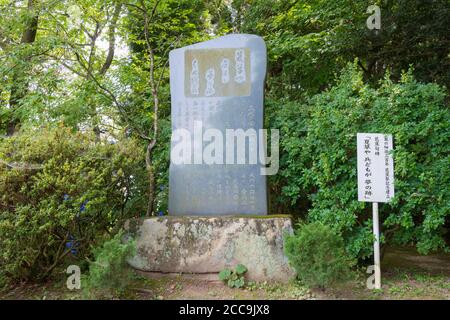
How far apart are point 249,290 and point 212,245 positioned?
65 centimetres

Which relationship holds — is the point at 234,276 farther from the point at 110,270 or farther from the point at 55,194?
the point at 55,194

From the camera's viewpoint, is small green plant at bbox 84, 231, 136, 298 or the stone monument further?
the stone monument

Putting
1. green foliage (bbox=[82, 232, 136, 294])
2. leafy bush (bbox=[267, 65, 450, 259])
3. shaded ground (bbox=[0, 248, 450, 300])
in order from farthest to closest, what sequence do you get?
1. leafy bush (bbox=[267, 65, 450, 259])
2. shaded ground (bbox=[0, 248, 450, 300])
3. green foliage (bbox=[82, 232, 136, 294])

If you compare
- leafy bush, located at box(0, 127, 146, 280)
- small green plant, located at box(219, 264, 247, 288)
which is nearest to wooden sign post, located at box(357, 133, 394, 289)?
small green plant, located at box(219, 264, 247, 288)

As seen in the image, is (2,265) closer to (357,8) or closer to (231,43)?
(231,43)

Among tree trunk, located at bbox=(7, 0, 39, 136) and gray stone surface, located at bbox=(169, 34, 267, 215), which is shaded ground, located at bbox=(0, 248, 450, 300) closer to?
gray stone surface, located at bbox=(169, 34, 267, 215)

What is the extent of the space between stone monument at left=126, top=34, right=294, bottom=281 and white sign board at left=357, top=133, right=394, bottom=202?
93 cm

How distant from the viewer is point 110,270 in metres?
3.66

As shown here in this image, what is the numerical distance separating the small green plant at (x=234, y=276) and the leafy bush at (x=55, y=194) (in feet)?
5.12

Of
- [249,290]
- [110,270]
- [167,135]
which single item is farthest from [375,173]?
[167,135]

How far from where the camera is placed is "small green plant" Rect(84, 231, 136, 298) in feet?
11.9

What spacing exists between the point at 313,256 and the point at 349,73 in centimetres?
259

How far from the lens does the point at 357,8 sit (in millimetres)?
7141

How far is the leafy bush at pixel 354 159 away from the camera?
14.0 ft
